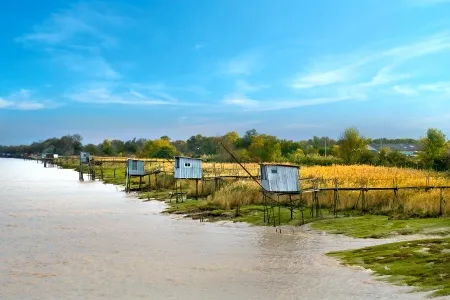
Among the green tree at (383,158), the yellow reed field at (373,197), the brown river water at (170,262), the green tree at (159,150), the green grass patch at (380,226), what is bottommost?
the brown river water at (170,262)

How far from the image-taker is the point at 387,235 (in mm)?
18391

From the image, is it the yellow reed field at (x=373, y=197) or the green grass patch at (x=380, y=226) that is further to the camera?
the yellow reed field at (x=373, y=197)

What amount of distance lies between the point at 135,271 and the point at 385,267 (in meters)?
7.00

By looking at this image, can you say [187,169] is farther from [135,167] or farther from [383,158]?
[383,158]

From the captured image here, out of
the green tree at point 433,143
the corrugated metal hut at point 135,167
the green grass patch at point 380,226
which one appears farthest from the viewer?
the green tree at point 433,143

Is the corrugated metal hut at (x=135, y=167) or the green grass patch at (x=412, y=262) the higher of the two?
the corrugated metal hut at (x=135, y=167)

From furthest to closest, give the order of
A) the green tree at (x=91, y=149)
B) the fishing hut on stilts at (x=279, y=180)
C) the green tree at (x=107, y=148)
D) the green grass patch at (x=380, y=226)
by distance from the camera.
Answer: the green tree at (x=91, y=149), the green tree at (x=107, y=148), the fishing hut on stilts at (x=279, y=180), the green grass patch at (x=380, y=226)

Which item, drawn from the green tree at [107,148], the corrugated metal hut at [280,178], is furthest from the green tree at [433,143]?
the green tree at [107,148]

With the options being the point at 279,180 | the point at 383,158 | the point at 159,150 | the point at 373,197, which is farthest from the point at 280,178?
the point at 159,150

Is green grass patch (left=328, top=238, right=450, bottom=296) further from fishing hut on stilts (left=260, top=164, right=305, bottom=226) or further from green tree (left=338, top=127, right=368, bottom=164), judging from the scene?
green tree (left=338, top=127, right=368, bottom=164)

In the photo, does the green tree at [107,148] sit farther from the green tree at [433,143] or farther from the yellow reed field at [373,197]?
the yellow reed field at [373,197]

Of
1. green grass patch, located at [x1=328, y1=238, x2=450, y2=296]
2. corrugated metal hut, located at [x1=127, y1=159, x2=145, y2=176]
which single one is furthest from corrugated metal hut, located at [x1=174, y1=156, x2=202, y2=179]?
green grass patch, located at [x1=328, y1=238, x2=450, y2=296]

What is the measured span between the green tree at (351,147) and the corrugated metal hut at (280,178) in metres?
41.8

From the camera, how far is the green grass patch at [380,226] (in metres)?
18.5
